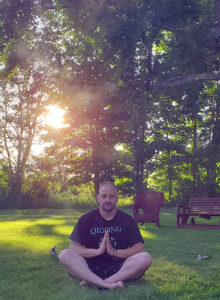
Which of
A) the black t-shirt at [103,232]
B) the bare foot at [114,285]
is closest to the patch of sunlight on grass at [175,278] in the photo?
the bare foot at [114,285]

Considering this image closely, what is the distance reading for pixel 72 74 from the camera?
16.0 metres

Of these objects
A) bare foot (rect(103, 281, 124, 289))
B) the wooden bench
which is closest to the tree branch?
the wooden bench

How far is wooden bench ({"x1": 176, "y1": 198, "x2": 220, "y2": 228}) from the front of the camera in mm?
13620

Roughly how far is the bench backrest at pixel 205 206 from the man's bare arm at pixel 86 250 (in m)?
9.52

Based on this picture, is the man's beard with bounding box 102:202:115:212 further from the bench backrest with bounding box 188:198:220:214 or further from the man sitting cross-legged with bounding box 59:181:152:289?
the bench backrest with bounding box 188:198:220:214

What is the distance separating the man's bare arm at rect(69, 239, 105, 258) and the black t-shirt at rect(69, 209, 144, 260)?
0.07 m

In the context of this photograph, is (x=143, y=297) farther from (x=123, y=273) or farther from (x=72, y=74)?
(x=72, y=74)

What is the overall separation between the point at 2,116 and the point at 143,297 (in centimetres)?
3540

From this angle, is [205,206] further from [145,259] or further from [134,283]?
[145,259]

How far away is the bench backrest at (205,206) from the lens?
13836 millimetres

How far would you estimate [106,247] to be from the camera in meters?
4.92

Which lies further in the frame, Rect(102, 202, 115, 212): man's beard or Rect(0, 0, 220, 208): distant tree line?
Rect(0, 0, 220, 208): distant tree line

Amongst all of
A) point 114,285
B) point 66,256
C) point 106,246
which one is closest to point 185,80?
point 106,246

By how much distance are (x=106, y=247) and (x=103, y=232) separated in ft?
0.91
